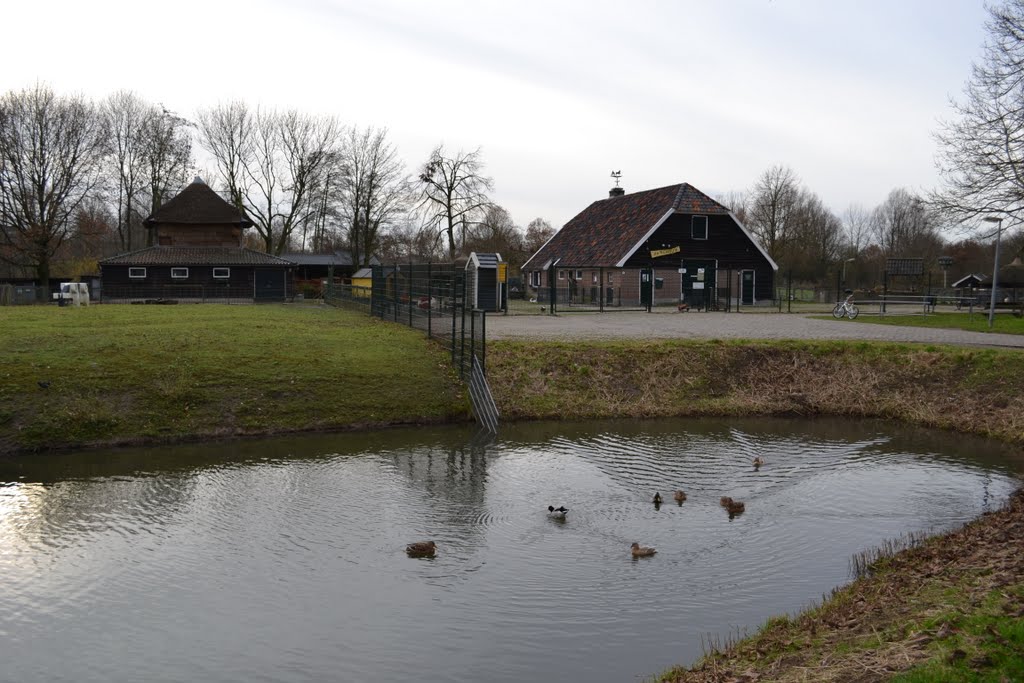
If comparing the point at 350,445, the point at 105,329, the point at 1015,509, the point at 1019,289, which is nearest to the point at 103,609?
the point at 350,445

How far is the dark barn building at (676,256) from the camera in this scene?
143 ft

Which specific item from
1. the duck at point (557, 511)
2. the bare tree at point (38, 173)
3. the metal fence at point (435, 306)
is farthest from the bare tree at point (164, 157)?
the duck at point (557, 511)

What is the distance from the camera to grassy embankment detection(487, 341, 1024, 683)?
595 centimetres

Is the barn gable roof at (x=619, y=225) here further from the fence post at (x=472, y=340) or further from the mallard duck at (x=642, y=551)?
the mallard duck at (x=642, y=551)

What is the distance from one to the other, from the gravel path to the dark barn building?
11049 mm

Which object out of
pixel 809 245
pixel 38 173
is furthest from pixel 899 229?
pixel 38 173

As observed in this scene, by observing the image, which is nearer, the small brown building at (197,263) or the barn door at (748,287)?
the small brown building at (197,263)

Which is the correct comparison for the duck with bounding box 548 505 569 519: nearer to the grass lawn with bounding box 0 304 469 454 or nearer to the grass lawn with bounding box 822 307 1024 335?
the grass lawn with bounding box 0 304 469 454

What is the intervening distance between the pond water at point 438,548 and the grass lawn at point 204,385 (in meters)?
0.94

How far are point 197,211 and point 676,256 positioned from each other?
27.7m

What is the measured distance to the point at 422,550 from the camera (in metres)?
8.52

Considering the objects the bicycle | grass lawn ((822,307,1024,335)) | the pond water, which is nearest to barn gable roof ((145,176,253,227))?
the bicycle

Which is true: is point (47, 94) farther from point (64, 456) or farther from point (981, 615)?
point (981, 615)

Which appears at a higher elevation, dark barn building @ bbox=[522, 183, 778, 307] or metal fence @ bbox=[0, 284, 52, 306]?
dark barn building @ bbox=[522, 183, 778, 307]
